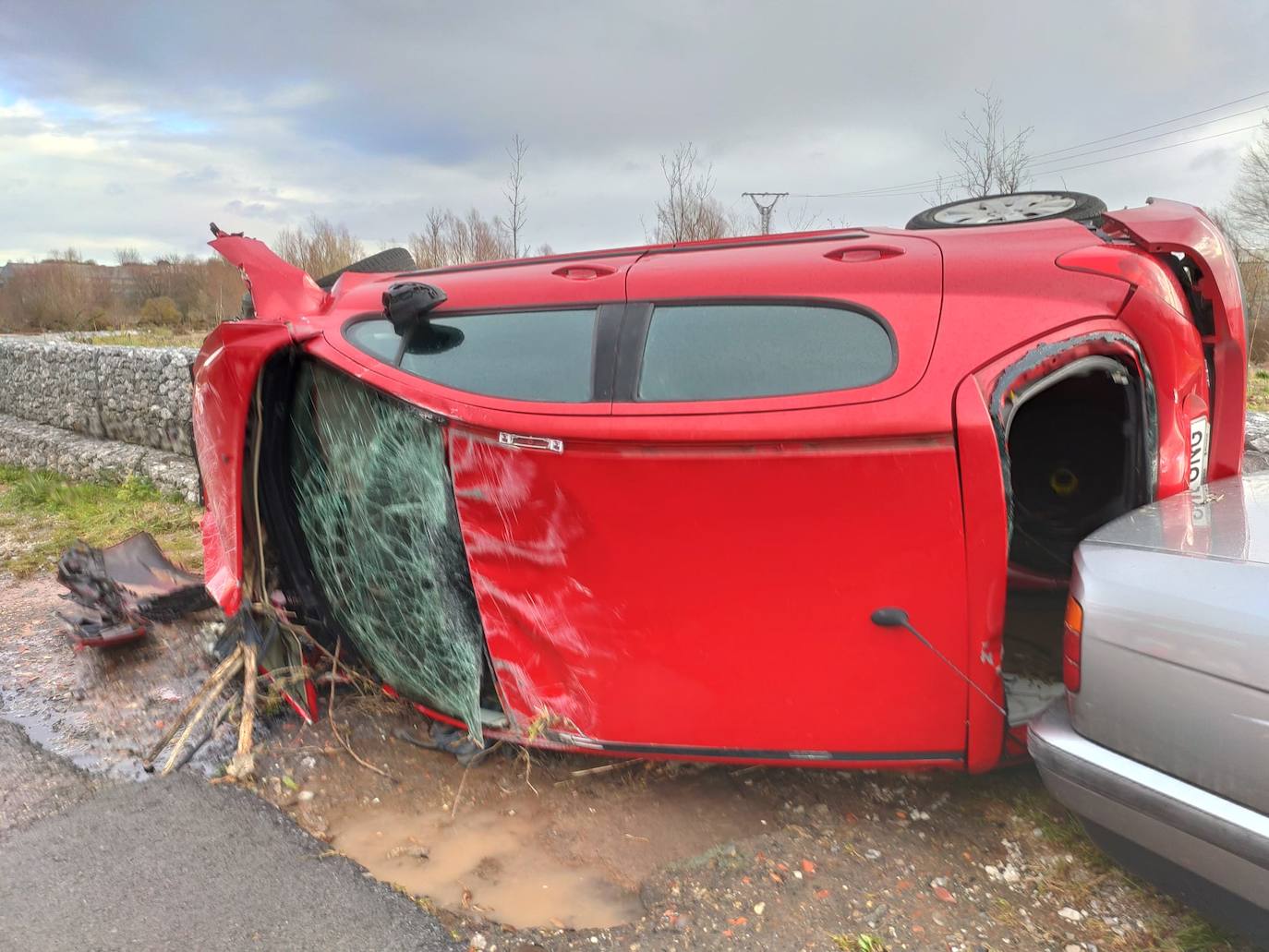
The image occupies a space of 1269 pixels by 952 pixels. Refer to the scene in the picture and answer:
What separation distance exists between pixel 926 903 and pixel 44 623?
4.92 m

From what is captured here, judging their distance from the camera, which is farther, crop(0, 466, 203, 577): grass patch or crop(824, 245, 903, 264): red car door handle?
crop(0, 466, 203, 577): grass patch

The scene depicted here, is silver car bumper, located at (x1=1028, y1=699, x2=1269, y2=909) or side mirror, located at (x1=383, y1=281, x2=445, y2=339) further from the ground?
side mirror, located at (x1=383, y1=281, x2=445, y2=339)

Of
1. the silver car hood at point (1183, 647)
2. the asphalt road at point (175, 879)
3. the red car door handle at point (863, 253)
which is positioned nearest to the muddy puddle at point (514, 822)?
the asphalt road at point (175, 879)

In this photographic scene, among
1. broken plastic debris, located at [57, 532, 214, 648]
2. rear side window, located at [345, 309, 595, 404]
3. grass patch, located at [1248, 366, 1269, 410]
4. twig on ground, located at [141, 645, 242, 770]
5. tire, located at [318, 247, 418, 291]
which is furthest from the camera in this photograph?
grass patch, located at [1248, 366, 1269, 410]

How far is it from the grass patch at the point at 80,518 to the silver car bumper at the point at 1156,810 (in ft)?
18.8

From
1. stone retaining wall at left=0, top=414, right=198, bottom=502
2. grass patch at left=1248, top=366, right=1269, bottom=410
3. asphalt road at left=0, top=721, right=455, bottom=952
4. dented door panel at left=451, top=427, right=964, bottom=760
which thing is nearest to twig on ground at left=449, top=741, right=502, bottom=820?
asphalt road at left=0, top=721, right=455, bottom=952

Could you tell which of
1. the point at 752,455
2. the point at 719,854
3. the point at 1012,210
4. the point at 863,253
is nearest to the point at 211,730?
the point at 719,854

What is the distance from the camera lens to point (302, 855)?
2.75 m

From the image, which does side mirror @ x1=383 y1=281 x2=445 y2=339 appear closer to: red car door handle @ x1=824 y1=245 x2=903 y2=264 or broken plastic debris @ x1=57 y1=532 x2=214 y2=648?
red car door handle @ x1=824 y1=245 x2=903 y2=264

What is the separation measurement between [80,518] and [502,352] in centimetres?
639

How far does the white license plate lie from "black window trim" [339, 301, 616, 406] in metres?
1.79

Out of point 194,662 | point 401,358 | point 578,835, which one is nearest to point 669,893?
point 578,835

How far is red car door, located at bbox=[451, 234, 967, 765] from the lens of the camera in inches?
90.2

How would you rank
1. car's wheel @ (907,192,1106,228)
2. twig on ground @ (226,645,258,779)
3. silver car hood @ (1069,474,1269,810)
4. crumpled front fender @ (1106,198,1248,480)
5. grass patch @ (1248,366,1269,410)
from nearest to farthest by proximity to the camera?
silver car hood @ (1069,474,1269,810), crumpled front fender @ (1106,198,1248,480), car's wheel @ (907,192,1106,228), twig on ground @ (226,645,258,779), grass patch @ (1248,366,1269,410)
